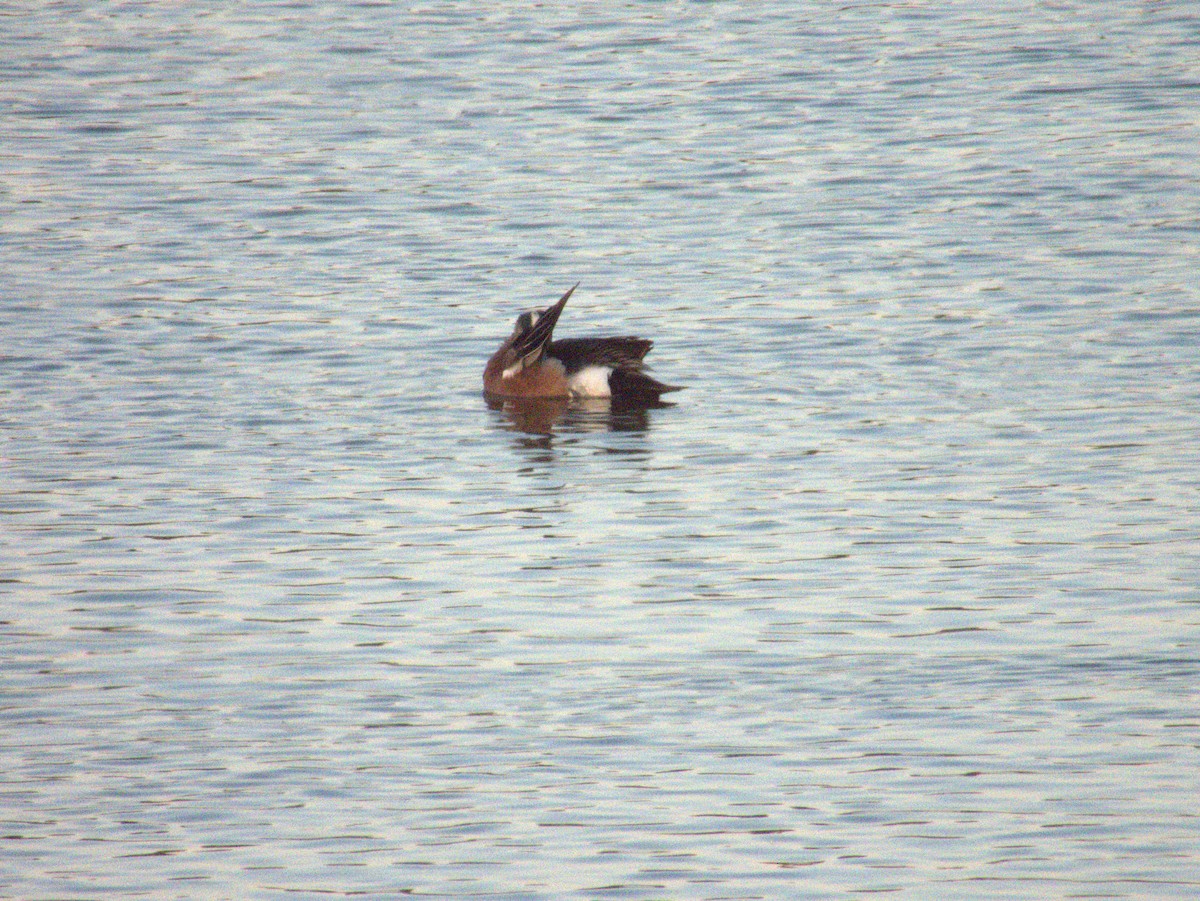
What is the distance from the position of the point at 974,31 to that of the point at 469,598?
19552mm

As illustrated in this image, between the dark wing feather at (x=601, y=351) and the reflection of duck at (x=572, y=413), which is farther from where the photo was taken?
the dark wing feather at (x=601, y=351)

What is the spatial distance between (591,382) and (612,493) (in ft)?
9.45

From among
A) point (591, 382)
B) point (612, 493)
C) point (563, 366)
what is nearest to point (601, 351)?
point (591, 382)

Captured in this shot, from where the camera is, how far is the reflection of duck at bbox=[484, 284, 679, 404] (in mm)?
15469

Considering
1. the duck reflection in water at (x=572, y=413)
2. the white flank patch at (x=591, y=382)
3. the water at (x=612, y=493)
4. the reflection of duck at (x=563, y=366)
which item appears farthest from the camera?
the white flank patch at (x=591, y=382)

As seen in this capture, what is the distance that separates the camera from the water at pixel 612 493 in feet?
27.5

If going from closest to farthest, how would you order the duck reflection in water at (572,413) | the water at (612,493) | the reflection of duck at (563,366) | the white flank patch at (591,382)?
the water at (612,493)
the duck reflection in water at (572,413)
the reflection of duck at (563,366)
the white flank patch at (591,382)

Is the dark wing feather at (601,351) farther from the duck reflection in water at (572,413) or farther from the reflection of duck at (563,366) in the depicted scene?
the duck reflection in water at (572,413)

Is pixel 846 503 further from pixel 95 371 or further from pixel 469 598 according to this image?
pixel 95 371

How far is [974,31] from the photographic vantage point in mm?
28594

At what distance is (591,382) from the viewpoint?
1585 centimetres

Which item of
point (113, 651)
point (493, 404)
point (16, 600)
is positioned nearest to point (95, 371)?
point (493, 404)

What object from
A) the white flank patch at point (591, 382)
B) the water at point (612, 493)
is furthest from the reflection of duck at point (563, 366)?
the water at point (612, 493)

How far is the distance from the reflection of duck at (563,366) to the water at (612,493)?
260mm
